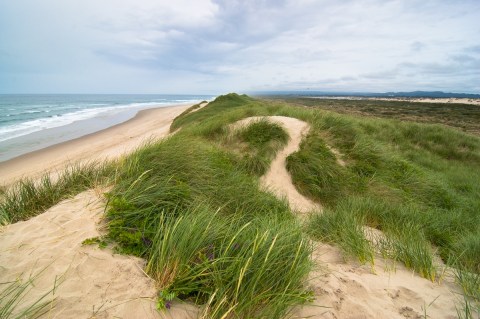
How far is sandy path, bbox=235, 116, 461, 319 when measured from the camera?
2232mm

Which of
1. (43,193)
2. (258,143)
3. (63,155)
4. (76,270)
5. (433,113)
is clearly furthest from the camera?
(433,113)

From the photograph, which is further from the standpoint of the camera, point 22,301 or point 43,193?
point 43,193

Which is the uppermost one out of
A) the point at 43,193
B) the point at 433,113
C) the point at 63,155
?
the point at 433,113

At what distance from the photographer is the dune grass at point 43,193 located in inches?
132

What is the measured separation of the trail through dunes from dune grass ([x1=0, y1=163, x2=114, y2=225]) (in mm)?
430

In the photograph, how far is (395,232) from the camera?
3.75 meters

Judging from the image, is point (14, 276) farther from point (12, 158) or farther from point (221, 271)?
point (12, 158)

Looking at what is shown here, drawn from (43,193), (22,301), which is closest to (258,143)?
(43,193)

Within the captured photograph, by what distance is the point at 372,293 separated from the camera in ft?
8.16

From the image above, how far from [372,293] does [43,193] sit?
4.62 metres

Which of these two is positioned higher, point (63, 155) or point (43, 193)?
point (43, 193)

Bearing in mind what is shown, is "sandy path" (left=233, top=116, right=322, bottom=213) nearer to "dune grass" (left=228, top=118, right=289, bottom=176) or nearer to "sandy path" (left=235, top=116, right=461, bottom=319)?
"dune grass" (left=228, top=118, right=289, bottom=176)

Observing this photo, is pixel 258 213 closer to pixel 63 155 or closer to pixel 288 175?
pixel 288 175

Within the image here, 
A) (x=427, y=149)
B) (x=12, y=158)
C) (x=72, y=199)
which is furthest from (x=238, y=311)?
(x=12, y=158)
